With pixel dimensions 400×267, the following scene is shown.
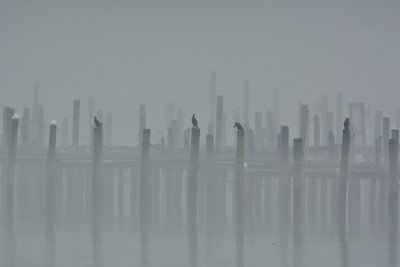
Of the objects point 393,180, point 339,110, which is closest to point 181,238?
point 393,180

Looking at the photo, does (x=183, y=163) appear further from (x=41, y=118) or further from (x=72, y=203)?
(x=41, y=118)

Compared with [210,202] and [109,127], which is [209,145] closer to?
[210,202]

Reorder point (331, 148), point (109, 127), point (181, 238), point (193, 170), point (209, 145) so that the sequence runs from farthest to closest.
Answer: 1. point (109, 127)
2. point (331, 148)
3. point (209, 145)
4. point (193, 170)
5. point (181, 238)

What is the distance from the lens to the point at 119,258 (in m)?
25.8

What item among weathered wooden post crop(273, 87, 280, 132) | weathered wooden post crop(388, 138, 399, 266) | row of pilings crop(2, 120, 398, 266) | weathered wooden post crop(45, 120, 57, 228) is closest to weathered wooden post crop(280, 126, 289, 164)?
row of pilings crop(2, 120, 398, 266)

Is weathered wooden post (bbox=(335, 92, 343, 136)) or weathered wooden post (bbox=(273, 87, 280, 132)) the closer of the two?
weathered wooden post (bbox=(335, 92, 343, 136))

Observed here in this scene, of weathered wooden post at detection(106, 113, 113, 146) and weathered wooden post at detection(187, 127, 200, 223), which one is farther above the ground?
weathered wooden post at detection(106, 113, 113, 146)

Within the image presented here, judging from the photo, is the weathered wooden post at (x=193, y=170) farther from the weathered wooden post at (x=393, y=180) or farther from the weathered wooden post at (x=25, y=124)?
the weathered wooden post at (x=25, y=124)

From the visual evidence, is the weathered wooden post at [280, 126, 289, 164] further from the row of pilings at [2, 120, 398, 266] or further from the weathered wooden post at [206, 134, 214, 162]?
the weathered wooden post at [206, 134, 214, 162]

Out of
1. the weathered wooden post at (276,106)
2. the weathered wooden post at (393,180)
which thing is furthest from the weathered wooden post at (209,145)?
the weathered wooden post at (276,106)

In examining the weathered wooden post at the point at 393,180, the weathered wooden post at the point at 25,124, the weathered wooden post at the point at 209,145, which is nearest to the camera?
the weathered wooden post at the point at 393,180

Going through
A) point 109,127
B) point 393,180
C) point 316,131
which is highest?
point 109,127

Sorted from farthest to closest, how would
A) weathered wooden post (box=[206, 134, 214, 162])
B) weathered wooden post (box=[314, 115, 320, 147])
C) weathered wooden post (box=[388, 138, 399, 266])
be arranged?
weathered wooden post (box=[314, 115, 320, 147]), weathered wooden post (box=[206, 134, 214, 162]), weathered wooden post (box=[388, 138, 399, 266])

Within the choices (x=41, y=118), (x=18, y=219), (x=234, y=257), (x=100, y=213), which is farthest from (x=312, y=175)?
(x=41, y=118)
